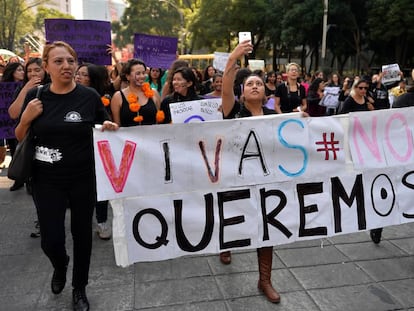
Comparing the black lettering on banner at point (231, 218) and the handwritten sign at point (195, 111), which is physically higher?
the handwritten sign at point (195, 111)

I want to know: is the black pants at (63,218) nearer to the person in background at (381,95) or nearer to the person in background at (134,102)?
the person in background at (134,102)

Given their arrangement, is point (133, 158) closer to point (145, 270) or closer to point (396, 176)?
point (145, 270)

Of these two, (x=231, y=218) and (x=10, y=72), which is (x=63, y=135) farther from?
(x=10, y=72)

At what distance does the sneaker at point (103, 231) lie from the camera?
4418 millimetres

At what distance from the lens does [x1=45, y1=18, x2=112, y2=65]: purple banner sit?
6070 millimetres

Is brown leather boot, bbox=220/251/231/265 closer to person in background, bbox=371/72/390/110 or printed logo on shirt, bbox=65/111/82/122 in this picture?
printed logo on shirt, bbox=65/111/82/122

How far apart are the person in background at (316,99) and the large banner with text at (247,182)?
7.10m

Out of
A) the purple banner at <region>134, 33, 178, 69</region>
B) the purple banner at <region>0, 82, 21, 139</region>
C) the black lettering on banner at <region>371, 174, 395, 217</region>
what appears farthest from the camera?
the purple banner at <region>134, 33, 178, 69</region>

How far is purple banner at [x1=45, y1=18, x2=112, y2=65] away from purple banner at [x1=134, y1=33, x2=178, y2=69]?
73 centimetres

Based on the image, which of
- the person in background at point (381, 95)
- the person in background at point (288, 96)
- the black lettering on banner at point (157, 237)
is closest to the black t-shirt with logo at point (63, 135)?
the black lettering on banner at point (157, 237)

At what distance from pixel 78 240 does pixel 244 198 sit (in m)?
1.18

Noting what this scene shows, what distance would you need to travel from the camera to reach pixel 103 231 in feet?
14.5

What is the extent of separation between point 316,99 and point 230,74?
7.56m

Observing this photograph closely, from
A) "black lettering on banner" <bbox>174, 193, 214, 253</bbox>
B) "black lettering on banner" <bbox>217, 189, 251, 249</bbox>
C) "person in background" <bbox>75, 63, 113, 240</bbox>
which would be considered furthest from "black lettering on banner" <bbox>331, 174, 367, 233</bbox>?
"person in background" <bbox>75, 63, 113, 240</bbox>
